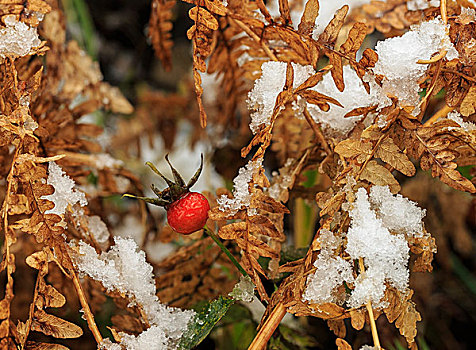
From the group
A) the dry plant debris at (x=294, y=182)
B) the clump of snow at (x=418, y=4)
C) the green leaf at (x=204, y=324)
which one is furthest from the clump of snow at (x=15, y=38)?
the clump of snow at (x=418, y=4)

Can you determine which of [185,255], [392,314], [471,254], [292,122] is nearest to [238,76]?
[292,122]

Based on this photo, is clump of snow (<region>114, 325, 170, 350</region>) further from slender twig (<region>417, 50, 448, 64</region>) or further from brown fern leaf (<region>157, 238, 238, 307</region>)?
slender twig (<region>417, 50, 448, 64</region>)

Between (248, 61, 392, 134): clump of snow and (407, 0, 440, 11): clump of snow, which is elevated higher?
(407, 0, 440, 11): clump of snow

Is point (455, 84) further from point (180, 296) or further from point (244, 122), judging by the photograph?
point (244, 122)

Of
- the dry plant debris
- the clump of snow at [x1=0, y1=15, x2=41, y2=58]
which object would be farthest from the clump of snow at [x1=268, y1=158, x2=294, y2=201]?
the clump of snow at [x1=0, y1=15, x2=41, y2=58]

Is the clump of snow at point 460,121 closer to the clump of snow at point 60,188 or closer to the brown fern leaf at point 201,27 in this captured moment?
the brown fern leaf at point 201,27

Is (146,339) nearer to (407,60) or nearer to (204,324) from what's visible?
(204,324)

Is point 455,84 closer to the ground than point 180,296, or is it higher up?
higher up
